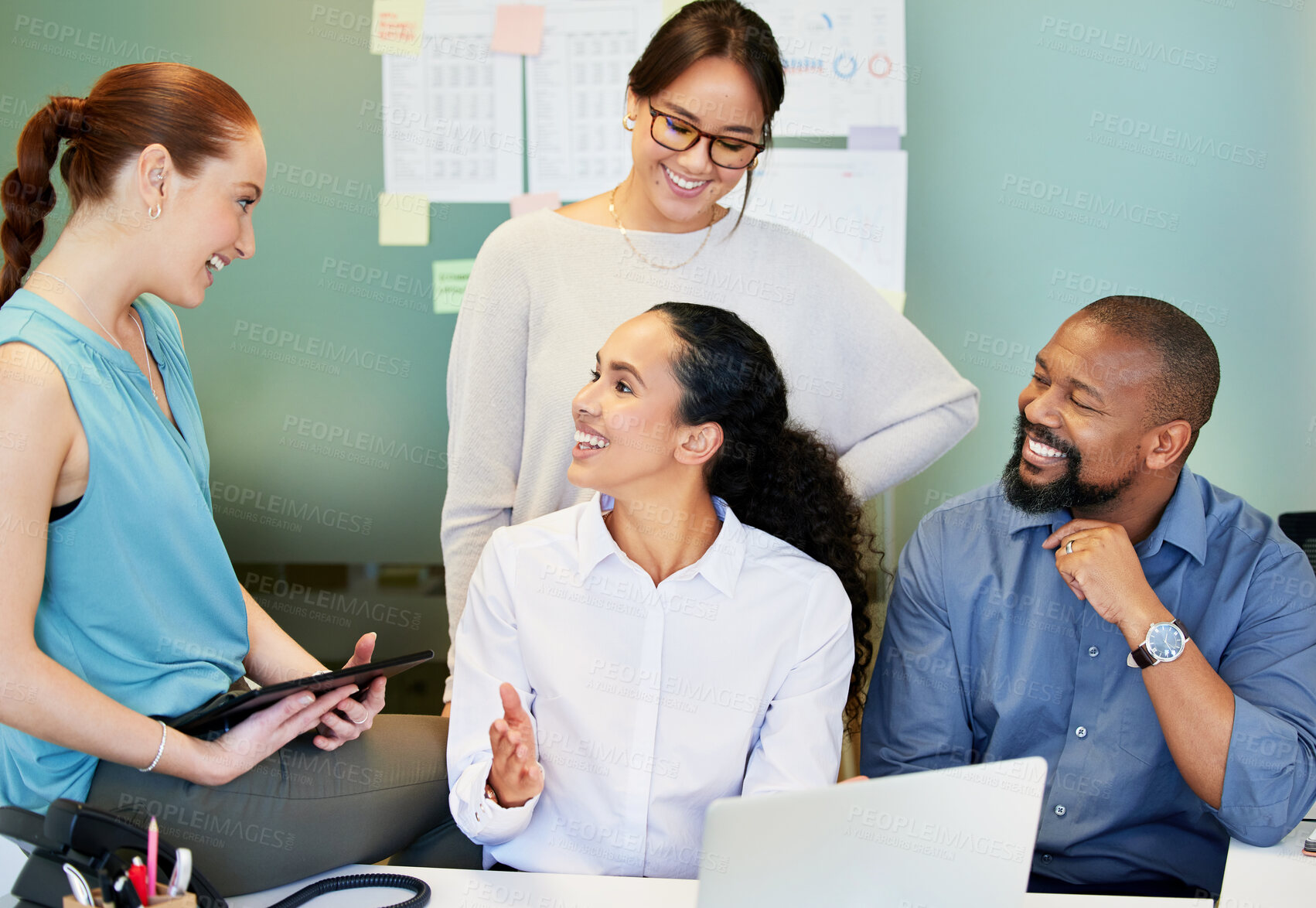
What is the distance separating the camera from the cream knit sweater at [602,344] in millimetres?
1927

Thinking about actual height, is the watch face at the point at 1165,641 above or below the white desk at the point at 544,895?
above

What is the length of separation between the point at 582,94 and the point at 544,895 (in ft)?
7.93

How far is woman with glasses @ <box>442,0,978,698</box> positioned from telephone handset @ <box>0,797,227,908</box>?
0.90 metres

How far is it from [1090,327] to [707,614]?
0.76 m

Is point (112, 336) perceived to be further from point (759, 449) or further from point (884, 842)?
point (884, 842)

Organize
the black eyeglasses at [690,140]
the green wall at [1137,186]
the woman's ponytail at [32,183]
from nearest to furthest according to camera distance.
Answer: the woman's ponytail at [32,183] → the black eyeglasses at [690,140] → the green wall at [1137,186]

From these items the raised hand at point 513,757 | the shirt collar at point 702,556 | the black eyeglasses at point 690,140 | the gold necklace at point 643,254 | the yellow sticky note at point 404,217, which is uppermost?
the black eyeglasses at point 690,140

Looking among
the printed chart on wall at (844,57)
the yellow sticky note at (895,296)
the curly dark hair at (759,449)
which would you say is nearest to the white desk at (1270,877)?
the curly dark hair at (759,449)

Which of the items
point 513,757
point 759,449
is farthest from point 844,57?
point 513,757

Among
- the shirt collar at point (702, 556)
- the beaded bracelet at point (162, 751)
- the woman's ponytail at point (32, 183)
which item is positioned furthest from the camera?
the shirt collar at point (702, 556)

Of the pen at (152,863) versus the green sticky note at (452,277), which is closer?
the pen at (152,863)

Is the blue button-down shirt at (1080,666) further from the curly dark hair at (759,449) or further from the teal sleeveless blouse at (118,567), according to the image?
the teal sleeveless blouse at (118,567)

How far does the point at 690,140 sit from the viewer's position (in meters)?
1.80

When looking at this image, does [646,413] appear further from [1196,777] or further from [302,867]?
[1196,777]
